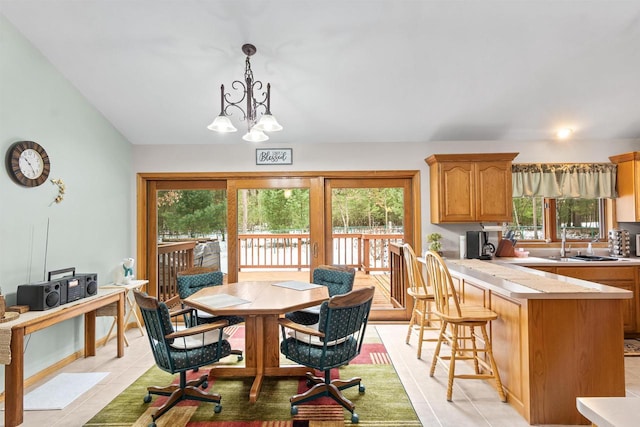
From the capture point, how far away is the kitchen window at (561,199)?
4.27m

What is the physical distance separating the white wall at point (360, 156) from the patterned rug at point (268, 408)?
2246mm

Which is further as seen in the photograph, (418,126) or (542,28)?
(418,126)

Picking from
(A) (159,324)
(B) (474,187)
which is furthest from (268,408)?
(B) (474,187)

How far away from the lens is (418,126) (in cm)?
405

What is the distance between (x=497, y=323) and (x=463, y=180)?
187 centimetres

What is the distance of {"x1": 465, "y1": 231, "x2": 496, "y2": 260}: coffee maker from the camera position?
407 centimetres

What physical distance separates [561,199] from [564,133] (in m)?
0.86

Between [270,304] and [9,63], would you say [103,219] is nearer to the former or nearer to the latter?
[9,63]

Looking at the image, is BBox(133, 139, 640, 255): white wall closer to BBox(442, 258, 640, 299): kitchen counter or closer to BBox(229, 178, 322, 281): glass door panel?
BBox(229, 178, 322, 281): glass door panel

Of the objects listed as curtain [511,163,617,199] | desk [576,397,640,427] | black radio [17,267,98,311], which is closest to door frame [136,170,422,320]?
curtain [511,163,617,199]

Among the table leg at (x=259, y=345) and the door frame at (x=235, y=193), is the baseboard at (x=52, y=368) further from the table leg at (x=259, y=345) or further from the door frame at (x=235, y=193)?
the table leg at (x=259, y=345)

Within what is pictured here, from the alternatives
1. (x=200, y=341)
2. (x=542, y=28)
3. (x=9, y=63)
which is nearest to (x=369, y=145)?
(x=542, y=28)

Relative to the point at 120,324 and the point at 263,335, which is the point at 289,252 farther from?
the point at 120,324

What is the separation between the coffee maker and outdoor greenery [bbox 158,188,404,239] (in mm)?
853
